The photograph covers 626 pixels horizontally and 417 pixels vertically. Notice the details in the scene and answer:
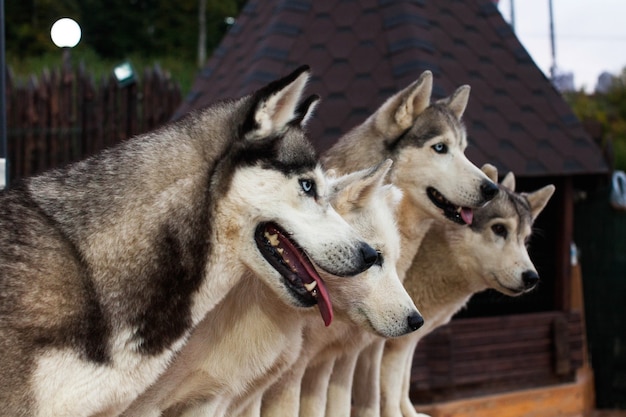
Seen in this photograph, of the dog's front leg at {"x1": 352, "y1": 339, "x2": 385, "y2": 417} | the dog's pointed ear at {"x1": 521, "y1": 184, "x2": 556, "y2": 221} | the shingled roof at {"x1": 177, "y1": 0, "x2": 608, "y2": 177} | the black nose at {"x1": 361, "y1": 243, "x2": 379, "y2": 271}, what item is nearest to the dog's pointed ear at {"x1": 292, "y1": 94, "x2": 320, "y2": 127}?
the black nose at {"x1": 361, "y1": 243, "x2": 379, "y2": 271}

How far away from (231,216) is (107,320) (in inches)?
23.7

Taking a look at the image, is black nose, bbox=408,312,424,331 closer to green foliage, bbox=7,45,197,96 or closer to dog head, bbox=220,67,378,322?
dog head, bbox=220,67,378,322

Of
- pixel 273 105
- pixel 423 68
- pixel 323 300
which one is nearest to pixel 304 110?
pixel 273 105

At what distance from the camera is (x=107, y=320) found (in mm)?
3191

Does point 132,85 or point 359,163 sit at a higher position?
point 359,163

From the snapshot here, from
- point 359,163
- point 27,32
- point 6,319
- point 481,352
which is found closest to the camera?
point 6,319

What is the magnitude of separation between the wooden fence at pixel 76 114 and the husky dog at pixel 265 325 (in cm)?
835

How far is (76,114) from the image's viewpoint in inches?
488

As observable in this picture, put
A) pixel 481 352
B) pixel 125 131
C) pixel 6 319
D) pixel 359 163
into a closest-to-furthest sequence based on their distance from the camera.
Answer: pixel 6 319, pixel 359 163, pixel 481 352, pixel 125 131

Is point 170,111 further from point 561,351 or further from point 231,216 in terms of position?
point 231,216

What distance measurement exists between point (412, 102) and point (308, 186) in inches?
Result: 72.6

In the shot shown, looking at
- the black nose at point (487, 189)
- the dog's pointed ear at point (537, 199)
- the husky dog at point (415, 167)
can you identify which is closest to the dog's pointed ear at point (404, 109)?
the husky dog at point (415, 167)

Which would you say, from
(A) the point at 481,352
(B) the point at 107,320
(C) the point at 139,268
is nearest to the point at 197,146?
(C) the point at 139,268

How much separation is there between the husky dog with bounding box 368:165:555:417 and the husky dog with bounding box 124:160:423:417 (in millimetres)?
1440
